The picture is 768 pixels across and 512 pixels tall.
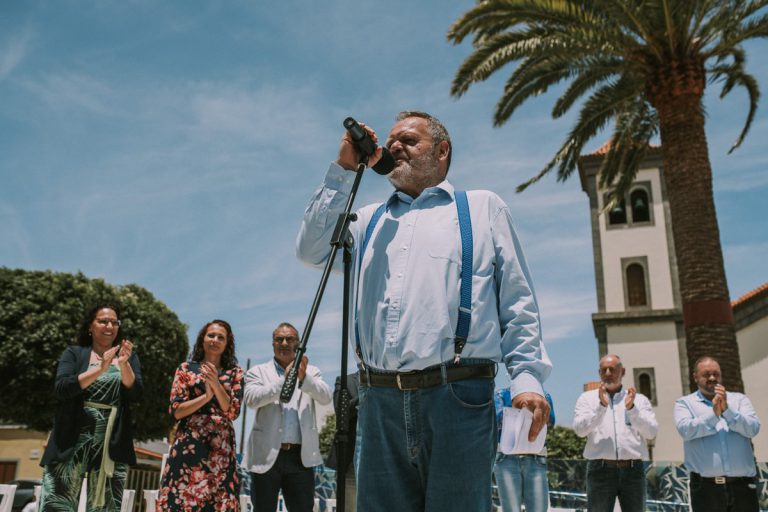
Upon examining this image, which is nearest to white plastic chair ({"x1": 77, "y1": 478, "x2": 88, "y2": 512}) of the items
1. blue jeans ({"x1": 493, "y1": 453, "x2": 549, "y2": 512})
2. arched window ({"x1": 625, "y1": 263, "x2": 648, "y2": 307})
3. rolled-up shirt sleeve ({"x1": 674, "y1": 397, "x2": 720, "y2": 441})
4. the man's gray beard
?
blue jeans ({"x1": 493, "y1": 453, "x2": 549, "y2": 512})

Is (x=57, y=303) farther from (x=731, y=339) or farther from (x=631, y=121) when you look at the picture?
(x=731, y=339)

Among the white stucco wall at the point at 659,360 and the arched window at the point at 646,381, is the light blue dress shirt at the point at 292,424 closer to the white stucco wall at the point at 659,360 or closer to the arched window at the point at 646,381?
the white stucco wall at the point at 659,360

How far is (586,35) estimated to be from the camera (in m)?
12.5

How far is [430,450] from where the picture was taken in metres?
2.48

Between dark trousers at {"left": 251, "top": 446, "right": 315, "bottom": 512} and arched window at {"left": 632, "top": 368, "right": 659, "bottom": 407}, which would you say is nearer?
dark trousers at {"left": 251, "top": 446, "right": 315, "bottom": 512}

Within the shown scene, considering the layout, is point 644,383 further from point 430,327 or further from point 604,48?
point 430,327

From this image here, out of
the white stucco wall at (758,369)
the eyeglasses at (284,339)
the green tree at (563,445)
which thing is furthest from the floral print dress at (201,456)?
the green tree at (563,445)

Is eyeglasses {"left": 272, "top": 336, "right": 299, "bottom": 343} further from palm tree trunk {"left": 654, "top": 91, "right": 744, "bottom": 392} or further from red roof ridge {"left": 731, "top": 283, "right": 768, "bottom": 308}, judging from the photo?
red roof ridge {"left": 731, "top": 283, "right": 768, "bottom": 308}

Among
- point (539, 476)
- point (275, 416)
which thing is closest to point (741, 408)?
point (539, 476)

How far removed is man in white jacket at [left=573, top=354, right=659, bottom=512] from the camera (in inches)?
270

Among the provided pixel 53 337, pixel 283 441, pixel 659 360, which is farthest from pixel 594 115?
pixel 659 360

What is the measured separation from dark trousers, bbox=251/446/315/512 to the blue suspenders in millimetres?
3773

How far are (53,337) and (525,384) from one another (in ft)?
76.4

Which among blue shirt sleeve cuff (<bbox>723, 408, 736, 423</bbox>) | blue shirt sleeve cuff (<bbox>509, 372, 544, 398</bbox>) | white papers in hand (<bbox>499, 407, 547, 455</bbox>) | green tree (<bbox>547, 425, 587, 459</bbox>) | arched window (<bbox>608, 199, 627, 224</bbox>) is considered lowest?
white papers in hand (<bbox>499, 407, 547, 455</bbox>)
